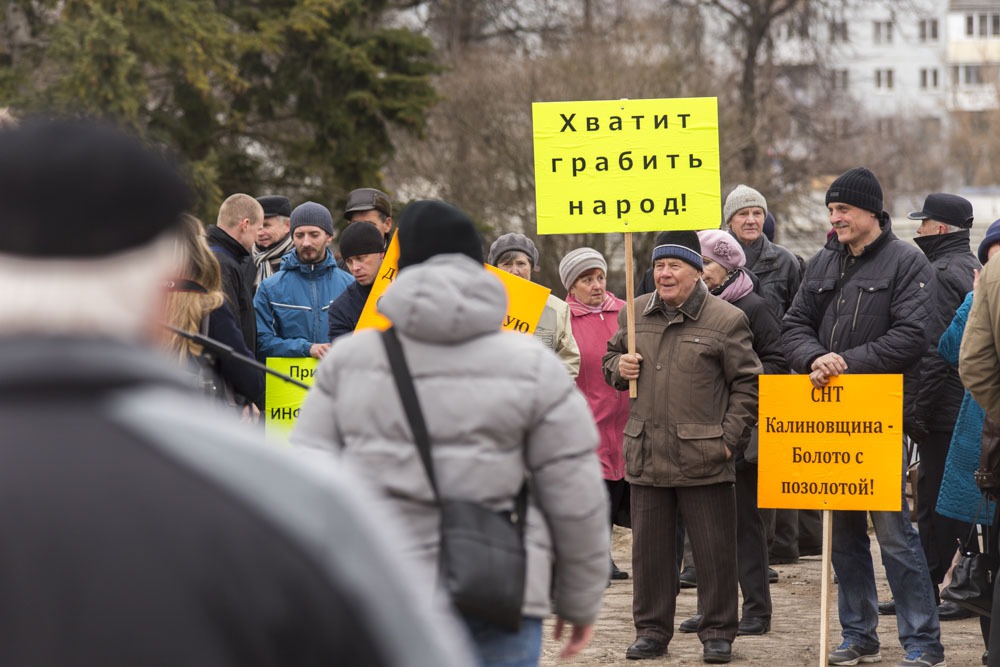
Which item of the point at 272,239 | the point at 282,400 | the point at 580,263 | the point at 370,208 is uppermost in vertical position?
the point at 370,208

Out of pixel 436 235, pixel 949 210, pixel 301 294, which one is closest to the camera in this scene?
pixel 436 235

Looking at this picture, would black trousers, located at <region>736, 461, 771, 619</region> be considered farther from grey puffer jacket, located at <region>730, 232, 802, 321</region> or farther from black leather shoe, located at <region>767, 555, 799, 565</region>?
black leather shoe, located at <region>767, 555, 799, 565</region>

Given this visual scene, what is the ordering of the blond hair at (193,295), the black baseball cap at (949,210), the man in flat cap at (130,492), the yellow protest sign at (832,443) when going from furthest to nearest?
the black baseball cap at (949,210) < the yellow protest sign at (832,443) < the blond hair at (193,295) < the man in flat cap at (130,492)

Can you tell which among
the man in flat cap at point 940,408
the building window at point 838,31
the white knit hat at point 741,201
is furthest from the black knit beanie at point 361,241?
the building window at point 838,31

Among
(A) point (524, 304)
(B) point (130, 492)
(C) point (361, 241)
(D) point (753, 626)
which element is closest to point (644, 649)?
(D) point (753, 626)

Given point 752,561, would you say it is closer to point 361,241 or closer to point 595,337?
point 595,337

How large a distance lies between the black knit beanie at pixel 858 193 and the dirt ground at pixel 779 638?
2117 millimetres

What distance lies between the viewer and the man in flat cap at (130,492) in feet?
5.21

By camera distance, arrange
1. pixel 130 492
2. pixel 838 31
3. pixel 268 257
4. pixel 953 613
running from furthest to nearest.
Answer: pixel 838 31 < pixel 268 257 < pixel 953 613 < pixel 130 492

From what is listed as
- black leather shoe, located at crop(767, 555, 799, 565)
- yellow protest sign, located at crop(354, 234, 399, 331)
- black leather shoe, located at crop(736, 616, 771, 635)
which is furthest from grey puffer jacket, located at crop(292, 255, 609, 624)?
black leather shoe, located at crop(767, 555, 799, 565)

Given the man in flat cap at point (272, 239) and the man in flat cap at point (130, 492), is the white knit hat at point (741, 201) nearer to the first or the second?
the man in flat cap at point (272, 239)

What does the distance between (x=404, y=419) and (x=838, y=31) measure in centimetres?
Answer: 3347

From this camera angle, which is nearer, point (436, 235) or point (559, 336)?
point (436, 235)

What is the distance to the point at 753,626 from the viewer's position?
331 inches
